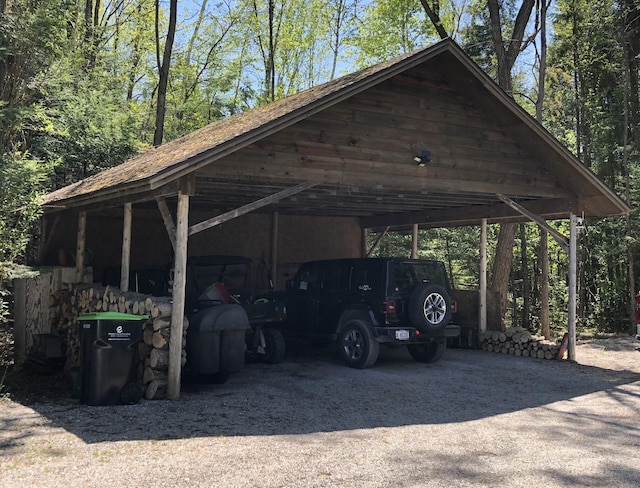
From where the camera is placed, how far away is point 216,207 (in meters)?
14.8

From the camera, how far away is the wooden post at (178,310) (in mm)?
7988

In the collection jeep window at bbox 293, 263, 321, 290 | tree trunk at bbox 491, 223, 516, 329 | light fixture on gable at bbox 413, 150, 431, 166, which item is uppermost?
light fixture on gable at bbox 413, 150, 431, 166

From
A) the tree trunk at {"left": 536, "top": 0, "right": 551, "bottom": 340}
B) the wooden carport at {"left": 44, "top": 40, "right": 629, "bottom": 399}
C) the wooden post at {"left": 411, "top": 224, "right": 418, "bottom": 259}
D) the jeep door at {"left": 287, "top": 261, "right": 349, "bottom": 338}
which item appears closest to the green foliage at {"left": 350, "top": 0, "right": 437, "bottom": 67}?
the tree trunk at {"left": 536, "top": 0, "right": 551, "bottom": 340}

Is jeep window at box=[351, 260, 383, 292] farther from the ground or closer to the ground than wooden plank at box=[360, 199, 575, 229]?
closer to the ground

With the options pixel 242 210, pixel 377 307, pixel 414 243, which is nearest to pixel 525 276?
pixel 414 243

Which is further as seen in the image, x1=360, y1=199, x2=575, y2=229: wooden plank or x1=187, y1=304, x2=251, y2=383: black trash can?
x1=360, y1=199, x2=575, y2=229: wooden plank

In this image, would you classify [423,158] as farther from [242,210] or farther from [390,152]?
[242,210]

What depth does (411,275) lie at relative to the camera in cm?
1043

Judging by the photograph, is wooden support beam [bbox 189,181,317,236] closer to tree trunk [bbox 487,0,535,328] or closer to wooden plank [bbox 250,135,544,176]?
wooden plank [bbox 250,135,544,176]

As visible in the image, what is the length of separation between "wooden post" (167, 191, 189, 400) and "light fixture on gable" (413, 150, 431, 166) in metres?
4.09

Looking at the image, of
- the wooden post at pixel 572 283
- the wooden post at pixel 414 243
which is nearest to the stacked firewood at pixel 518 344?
the wooden post at pixel 572 283

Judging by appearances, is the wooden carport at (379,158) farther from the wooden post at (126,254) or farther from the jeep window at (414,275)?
the jeep window at (414,275)

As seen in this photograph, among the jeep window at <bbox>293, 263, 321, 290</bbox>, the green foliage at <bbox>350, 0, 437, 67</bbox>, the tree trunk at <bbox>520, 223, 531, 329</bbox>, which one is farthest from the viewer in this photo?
Answer: the green foliage at <bbox>350, 0, 437, 67</bbox>

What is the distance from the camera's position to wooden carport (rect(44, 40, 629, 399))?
8305 millimetres
